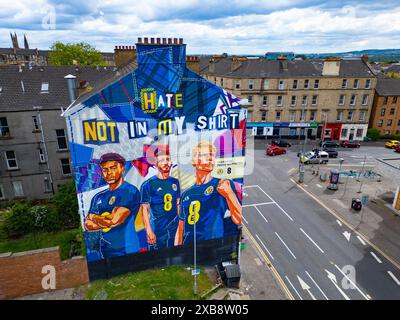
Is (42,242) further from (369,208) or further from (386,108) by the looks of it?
(386,108)

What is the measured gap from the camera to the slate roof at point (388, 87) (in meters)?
55.5

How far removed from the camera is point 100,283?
1916cm

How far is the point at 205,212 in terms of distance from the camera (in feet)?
66.5

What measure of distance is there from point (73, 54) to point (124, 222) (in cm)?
6245

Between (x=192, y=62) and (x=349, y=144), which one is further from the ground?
(x=192, y=62)

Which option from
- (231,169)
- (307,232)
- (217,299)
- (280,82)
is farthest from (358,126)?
(217,299)

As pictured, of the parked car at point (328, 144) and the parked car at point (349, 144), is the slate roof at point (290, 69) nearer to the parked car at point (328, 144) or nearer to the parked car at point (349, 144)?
the parked car at point (349, 144)

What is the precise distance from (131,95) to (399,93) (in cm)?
5807

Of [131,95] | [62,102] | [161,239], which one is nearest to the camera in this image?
[131,95]

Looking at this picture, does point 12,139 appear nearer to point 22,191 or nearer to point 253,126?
point 22,191

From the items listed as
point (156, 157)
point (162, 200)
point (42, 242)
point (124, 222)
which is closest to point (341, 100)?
point (162, 200)

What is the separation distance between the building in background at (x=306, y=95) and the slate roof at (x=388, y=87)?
405cm

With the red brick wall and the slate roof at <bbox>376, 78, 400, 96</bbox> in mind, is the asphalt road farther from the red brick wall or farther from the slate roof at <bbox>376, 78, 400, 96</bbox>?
the slate roof at <bbox>376, 78, 400, 96</bbox>

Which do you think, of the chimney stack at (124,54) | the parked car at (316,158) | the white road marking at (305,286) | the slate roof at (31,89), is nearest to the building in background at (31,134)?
the slate roof at (31,89)
